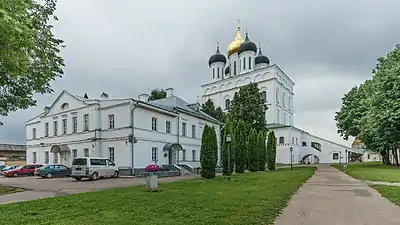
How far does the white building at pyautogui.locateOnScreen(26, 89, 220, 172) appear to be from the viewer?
32875 millimetres

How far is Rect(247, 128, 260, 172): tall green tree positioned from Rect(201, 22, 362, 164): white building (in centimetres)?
2951

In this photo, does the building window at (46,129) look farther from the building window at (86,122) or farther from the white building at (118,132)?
the building window at (86,122)

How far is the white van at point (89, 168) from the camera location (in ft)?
88.6

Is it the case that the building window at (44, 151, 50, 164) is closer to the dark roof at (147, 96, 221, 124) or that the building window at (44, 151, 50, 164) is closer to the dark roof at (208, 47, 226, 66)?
the dark roof at (147, 96, 221, 124)

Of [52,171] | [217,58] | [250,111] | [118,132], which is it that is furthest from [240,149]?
[217,58]

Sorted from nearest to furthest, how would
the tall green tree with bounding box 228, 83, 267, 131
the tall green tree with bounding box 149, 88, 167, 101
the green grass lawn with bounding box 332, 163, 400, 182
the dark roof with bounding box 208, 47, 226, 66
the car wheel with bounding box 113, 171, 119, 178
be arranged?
the green grass lawn with bounding box 332, 163, 400, 182 → the car wheel with bounding box 113, 171, 119, 178 → the tall green tree with bounding box 228, 83, 267, 131 → the tall green tree with bounding box 149, 88, 167, 101 → the dark roof with bounding box 208, 47, 226, 66

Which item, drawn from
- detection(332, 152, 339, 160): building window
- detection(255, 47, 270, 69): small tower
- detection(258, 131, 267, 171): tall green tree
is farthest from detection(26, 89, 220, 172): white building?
detection(332, 152, 339, 160): building window

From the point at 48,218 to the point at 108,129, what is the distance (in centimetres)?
2604

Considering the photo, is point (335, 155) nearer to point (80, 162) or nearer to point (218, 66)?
point (218, 66)

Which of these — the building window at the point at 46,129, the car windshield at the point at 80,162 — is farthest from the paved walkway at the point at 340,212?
the building window at the point at 46,129

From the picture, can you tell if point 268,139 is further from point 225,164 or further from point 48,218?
point 48,218

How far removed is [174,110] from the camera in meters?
38.6

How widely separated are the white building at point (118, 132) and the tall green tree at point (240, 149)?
19.8ft

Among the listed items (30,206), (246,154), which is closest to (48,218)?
(30,206)
